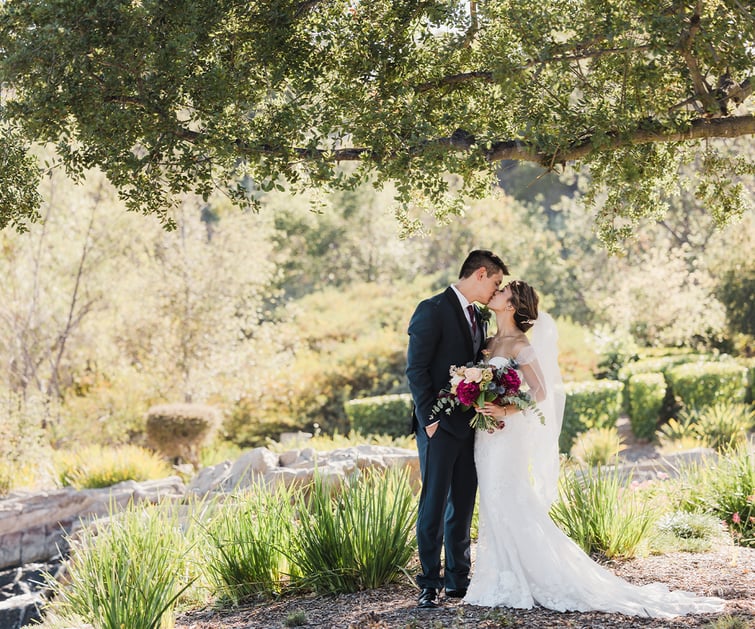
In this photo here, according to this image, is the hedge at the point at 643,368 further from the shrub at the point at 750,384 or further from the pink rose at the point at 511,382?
the pink rose at the point at 511,382

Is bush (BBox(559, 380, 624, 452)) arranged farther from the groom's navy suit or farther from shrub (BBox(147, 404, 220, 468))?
the groom's navy suit

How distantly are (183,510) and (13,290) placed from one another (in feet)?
25.2

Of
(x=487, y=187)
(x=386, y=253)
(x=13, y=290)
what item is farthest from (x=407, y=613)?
(x=386, y=253)

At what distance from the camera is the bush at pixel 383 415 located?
1606cm

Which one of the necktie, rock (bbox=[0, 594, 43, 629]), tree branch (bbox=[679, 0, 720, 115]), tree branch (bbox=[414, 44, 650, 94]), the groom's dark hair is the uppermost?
tree branch (bbox=[414, 44, 650, 94])

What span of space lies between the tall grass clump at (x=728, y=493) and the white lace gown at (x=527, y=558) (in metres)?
2.36

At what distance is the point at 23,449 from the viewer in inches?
532

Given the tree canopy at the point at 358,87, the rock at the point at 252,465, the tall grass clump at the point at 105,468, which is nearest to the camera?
the tree canopy at the point at 358,87

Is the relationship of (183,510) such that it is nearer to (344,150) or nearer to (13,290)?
(344,150)

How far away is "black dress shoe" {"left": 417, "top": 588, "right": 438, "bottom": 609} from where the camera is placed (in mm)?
5188

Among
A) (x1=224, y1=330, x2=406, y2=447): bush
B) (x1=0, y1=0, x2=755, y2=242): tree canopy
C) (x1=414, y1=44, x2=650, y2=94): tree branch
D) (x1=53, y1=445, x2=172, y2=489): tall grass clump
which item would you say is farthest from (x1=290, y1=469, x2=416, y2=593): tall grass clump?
(x1=224, y1=330, x2=406, y2=447): bush

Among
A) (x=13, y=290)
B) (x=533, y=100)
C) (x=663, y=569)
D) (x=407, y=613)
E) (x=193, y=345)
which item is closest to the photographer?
(x=407, y=613)

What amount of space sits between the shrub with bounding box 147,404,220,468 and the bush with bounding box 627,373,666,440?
24.9 feet

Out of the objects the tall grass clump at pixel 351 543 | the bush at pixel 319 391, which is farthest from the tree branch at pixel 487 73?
the bush at pixel 319 391
